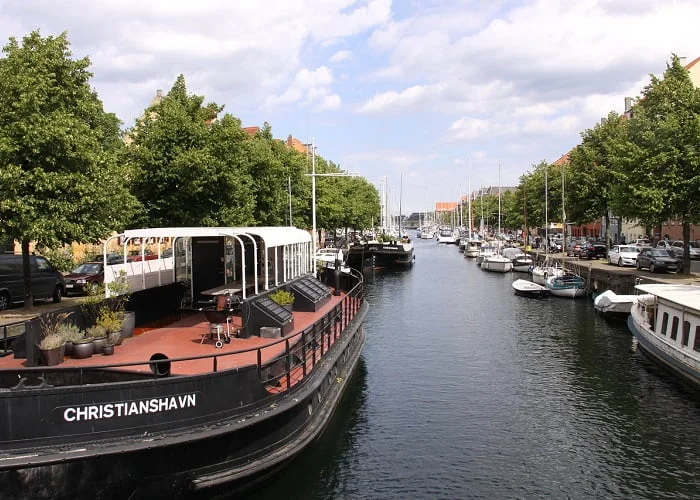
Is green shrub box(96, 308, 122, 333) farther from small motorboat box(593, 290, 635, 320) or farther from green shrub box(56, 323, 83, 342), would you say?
small motorboat box(593, 290, 635, 320)

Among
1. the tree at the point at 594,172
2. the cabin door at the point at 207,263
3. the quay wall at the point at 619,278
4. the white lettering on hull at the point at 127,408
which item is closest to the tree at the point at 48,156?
the cabin door at the point at 207,263

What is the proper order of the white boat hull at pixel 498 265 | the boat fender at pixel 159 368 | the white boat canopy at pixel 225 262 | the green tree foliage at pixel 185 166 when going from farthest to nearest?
the white boat hull at pixel 498 265
the green tree foliage at pixel 185 166
the white boat canopy at pixel 225 262
the boat fender at pixel 159 368

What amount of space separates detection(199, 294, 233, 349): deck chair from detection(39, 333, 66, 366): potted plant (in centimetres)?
295

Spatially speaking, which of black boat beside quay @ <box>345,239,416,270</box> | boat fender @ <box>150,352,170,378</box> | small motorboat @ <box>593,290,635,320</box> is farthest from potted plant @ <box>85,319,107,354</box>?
black boat beside quay @ <box>345,239,416,270</box>

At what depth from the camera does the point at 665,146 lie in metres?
34.8

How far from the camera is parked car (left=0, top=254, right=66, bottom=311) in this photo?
76.9 feet

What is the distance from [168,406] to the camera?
8836 mm

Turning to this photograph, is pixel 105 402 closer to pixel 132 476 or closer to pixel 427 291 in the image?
pixel 132 476

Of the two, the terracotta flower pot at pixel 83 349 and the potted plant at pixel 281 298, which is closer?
the terracotta flower pot at pixel 83 349

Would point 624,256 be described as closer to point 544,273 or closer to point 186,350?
point 544,273

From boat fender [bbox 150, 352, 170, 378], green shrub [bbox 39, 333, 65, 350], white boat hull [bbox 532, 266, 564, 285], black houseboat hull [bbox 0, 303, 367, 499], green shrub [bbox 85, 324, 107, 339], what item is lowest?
white boat hull [bbox 532, 266, 564, 285]

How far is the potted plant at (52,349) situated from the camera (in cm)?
1009

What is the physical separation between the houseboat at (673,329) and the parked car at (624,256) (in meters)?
20.0

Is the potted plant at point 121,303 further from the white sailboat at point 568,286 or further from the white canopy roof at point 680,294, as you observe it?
the white sailboat at point 568,286
